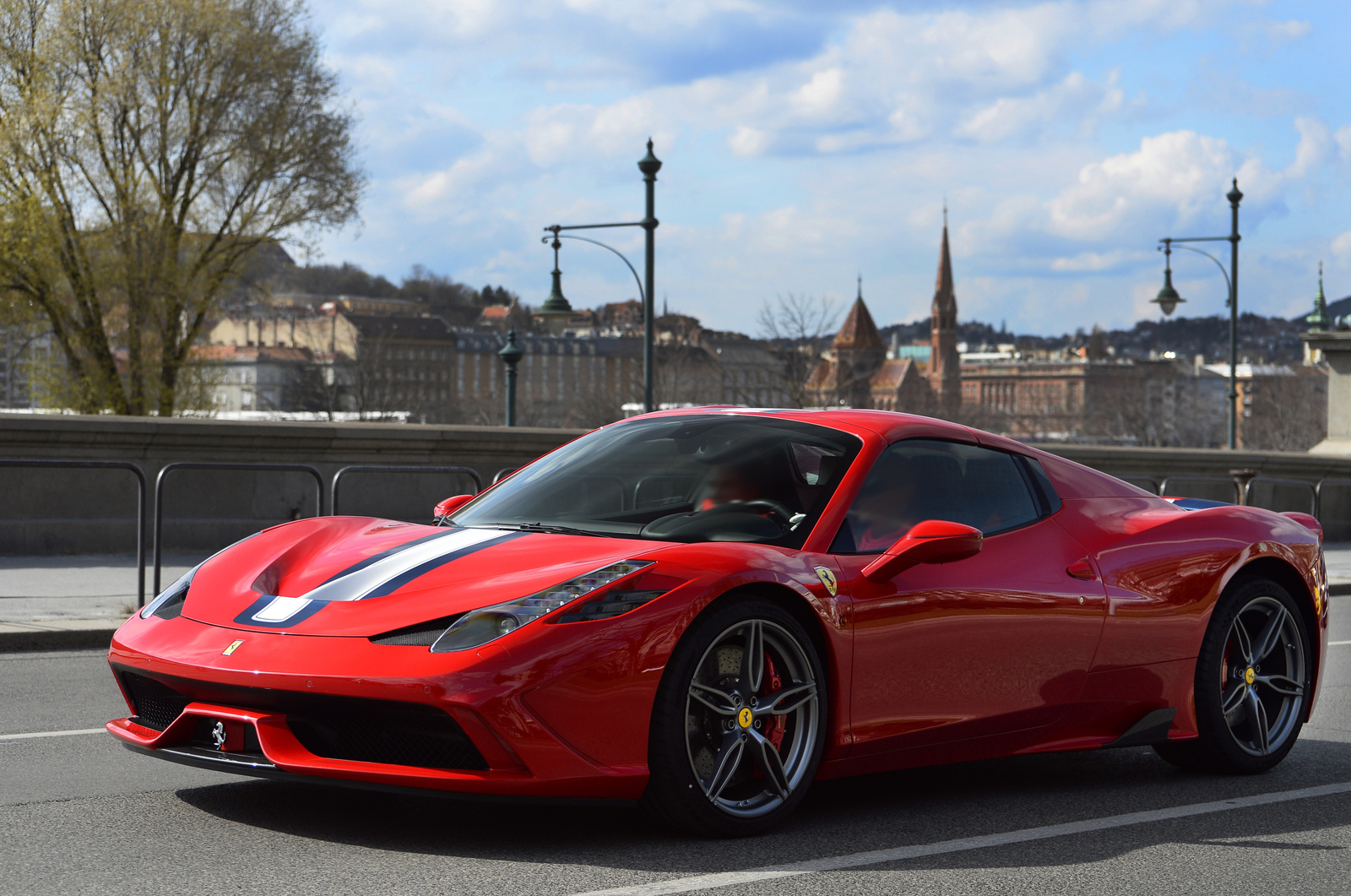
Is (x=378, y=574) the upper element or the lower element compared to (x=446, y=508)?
lower

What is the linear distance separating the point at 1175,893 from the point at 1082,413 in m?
117

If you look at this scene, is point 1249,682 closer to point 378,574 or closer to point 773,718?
point 773,718

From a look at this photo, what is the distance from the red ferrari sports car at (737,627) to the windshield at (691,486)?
0.04 ft

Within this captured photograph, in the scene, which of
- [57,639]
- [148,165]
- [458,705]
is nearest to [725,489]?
[458,705]

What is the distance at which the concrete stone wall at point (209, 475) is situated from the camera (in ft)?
45.9

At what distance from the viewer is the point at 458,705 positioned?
13.5 ft

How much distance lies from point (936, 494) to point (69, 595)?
8013 mm

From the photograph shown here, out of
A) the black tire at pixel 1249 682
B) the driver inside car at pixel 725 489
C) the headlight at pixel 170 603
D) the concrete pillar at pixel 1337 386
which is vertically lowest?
the black tire at pixel 1249 682

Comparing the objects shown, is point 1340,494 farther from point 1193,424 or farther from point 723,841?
point 1193,424

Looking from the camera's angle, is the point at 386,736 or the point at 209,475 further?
the point at 209,475

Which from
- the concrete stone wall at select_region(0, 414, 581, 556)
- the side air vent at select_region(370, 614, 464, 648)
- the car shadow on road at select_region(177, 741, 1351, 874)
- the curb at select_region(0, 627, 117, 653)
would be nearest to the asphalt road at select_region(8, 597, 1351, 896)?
the car shadow on road at select_region(177, 741, 1351, 874)

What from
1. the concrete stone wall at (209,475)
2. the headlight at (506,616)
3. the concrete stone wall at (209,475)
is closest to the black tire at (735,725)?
the headlight at (506,616)

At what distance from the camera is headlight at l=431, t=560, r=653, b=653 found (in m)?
4.23

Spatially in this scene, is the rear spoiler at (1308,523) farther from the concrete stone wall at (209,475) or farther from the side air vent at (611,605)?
the concrete stone wall at (209,475)
